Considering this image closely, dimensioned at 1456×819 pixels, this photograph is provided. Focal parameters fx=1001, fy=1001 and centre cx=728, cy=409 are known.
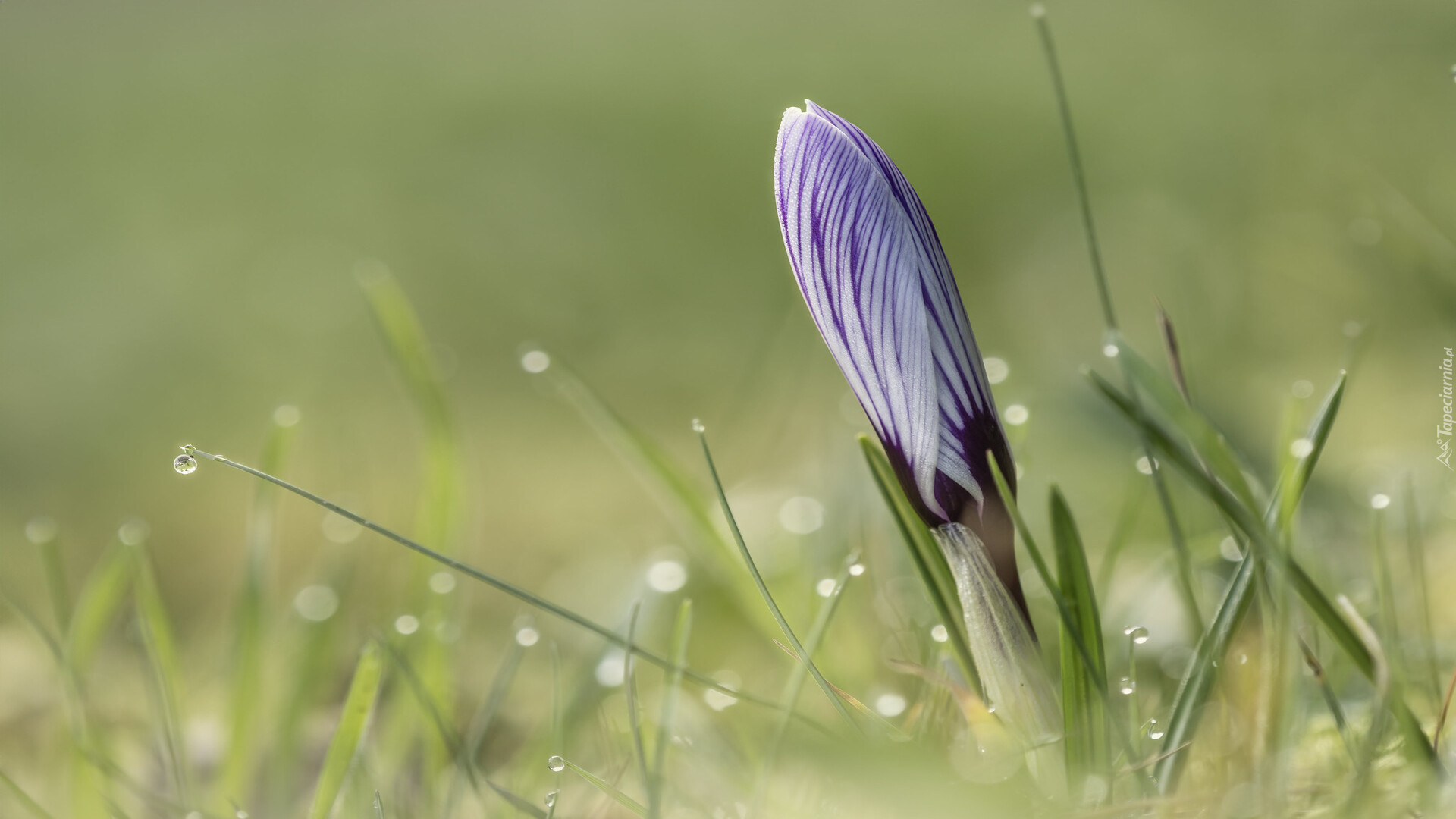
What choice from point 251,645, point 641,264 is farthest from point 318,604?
point 641,264

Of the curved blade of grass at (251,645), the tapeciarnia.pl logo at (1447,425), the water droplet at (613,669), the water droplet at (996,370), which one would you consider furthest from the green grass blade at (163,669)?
the tapeciarnia.pl logo at (1447,425)

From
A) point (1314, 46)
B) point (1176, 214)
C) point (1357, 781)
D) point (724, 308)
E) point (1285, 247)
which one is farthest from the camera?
point (724, 308)

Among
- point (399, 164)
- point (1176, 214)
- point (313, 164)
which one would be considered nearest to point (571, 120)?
point (399, 164)

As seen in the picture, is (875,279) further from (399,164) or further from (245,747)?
(399,164)

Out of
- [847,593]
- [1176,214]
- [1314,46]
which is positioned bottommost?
[847,593]

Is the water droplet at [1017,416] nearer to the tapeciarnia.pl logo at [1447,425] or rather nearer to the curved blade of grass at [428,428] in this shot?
the tapeciarnia.pl logo at [1447,425]

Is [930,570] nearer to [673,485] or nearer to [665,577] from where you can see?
[673,485]

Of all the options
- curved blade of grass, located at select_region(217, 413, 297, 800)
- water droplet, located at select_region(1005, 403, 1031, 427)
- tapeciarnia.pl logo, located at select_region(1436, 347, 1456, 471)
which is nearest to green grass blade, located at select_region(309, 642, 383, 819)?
curved blade of grass, located at select_region(217, 413, 297, 800)
